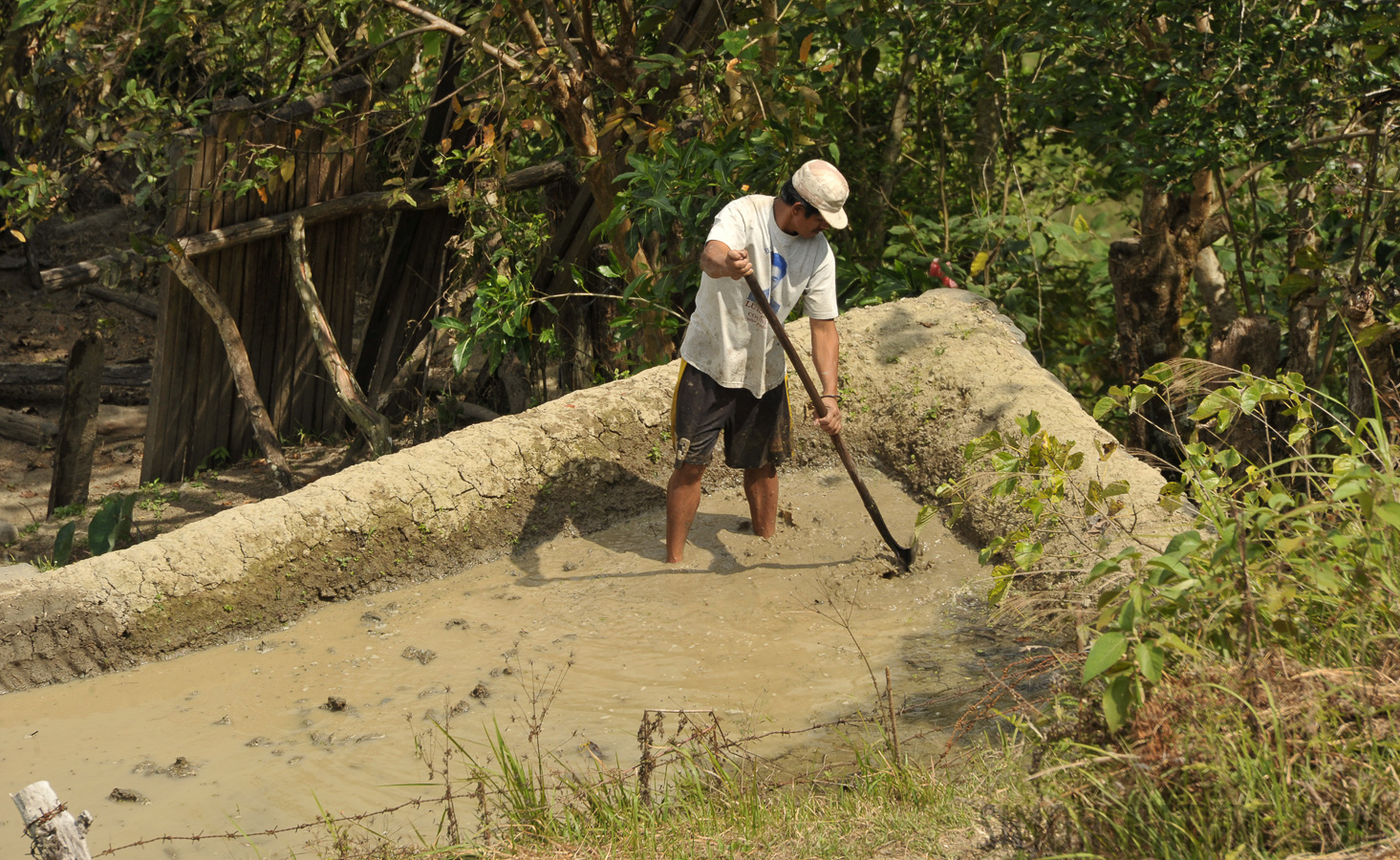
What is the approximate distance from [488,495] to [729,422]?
3.30 feet

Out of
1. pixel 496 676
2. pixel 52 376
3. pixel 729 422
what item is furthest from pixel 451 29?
pixel 52 376

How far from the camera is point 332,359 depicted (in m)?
5.96

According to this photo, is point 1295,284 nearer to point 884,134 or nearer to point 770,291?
point 770,291

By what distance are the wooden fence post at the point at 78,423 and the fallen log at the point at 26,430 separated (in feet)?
5.08

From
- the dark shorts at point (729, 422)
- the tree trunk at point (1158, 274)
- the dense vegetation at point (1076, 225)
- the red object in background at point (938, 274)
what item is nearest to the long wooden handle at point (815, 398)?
the dark shorts at point (729, 422)

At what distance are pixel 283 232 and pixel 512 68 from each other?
5.21 feet

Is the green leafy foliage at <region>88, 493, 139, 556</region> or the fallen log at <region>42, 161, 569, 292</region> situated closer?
the green leafy foliage at <region>88, 493, 139, 556</region>

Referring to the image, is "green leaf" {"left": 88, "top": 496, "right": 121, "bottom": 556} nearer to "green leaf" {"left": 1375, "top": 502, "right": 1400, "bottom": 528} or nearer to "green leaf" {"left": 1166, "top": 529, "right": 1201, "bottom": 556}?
"green leaf" {"left": 1166, "top": 529, "right": 1201, "bottom": 556}

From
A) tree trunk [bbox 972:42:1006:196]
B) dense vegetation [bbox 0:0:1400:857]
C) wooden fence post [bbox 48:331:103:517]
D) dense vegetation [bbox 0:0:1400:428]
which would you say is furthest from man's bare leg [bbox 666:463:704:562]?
wooden fence post [bbox 48:331:103:517]

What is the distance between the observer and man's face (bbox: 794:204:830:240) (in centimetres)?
412

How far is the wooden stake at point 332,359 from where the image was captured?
5840mm

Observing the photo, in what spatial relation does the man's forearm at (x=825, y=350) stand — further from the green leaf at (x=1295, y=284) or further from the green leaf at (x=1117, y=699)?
the green leaf at (x=1117, y=699)

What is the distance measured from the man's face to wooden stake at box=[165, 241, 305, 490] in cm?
295

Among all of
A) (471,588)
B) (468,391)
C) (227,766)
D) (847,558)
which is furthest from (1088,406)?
(227,766)
